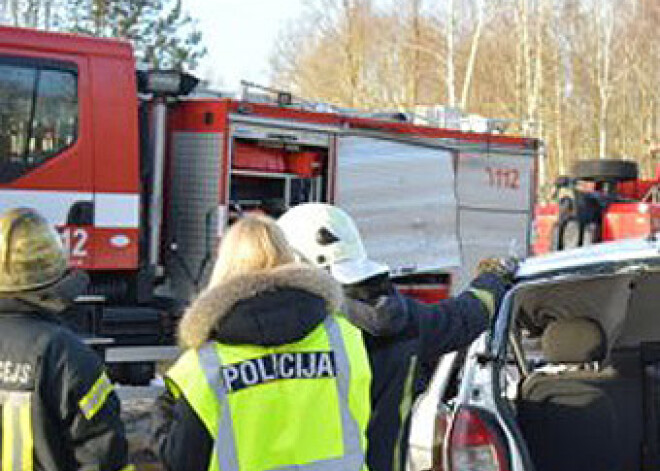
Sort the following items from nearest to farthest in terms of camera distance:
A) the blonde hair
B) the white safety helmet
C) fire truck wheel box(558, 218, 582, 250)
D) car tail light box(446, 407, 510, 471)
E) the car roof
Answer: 1. the blonde hair
2. the white safety helmet
3. car tail light box(446, 407, 510, 471)
4. the car roof
5. fire truck wheel box(558, 218, 582, 250)

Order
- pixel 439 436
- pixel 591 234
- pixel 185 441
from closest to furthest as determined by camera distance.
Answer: pixel 185 441
pixel 439 436
pixel 591 234

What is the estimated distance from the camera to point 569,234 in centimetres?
1188

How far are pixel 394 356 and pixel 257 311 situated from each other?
1.88 feet

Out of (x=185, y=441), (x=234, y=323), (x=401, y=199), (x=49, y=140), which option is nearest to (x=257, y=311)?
(x=234, y=323)

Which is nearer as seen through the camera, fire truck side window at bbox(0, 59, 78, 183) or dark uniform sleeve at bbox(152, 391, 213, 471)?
dark uniform sleeve at bbox(152, 391, 213, 471)

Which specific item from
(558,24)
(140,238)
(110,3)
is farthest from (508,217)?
(558,24)

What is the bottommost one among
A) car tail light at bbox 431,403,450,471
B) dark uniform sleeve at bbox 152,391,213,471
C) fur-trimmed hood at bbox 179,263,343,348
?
car tail light at bbox 431,403,450,471

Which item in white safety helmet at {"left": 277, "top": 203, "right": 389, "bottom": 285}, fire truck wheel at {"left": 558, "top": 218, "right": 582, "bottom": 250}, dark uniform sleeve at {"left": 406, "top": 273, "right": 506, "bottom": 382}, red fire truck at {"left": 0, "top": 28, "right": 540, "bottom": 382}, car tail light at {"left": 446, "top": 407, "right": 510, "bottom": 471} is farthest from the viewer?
fire truck wheel at {"left": 558, "top": 218, "right": 582, "bottom": 250}

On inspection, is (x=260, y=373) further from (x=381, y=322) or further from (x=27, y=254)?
(x=27, y=254)

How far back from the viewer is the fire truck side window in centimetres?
673

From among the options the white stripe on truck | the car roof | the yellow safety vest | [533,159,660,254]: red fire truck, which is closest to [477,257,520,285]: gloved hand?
the car roof

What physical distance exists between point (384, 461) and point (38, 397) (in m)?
0.90

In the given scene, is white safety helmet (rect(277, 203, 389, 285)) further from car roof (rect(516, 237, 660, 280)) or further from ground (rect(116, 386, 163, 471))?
ground (rect(116, 386, 163, 471))

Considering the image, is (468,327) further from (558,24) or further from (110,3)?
(558,24)
